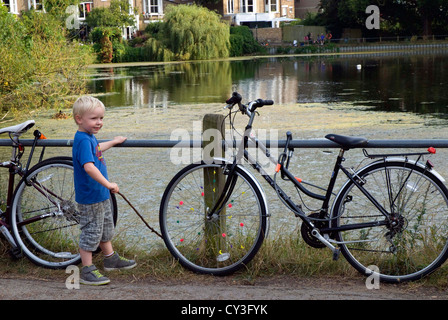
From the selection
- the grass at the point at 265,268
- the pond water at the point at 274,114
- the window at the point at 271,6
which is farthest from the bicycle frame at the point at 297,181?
the window at the point at 271,6

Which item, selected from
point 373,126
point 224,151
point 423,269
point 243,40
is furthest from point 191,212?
point 243,40

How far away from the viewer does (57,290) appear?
3.93m

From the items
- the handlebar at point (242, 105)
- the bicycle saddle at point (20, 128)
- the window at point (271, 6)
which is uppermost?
the window at point (271, 6)

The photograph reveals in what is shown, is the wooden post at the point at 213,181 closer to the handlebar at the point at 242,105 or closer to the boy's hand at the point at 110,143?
the handlebar at the point at 242,105

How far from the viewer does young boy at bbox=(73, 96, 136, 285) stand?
3.88m

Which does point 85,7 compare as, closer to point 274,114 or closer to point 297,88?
point 297,88

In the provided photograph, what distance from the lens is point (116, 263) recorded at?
429 centimetres

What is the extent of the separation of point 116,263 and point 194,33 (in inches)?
1826

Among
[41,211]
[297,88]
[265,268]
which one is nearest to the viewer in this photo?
[265,268]

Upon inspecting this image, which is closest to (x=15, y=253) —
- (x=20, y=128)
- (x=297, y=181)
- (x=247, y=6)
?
(x=20, y=128)

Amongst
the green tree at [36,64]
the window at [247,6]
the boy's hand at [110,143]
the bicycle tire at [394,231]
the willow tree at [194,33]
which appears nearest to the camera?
the bicycle tire at [394,231]

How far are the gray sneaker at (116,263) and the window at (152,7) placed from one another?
66396mm

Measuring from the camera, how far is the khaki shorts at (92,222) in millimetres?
4018
